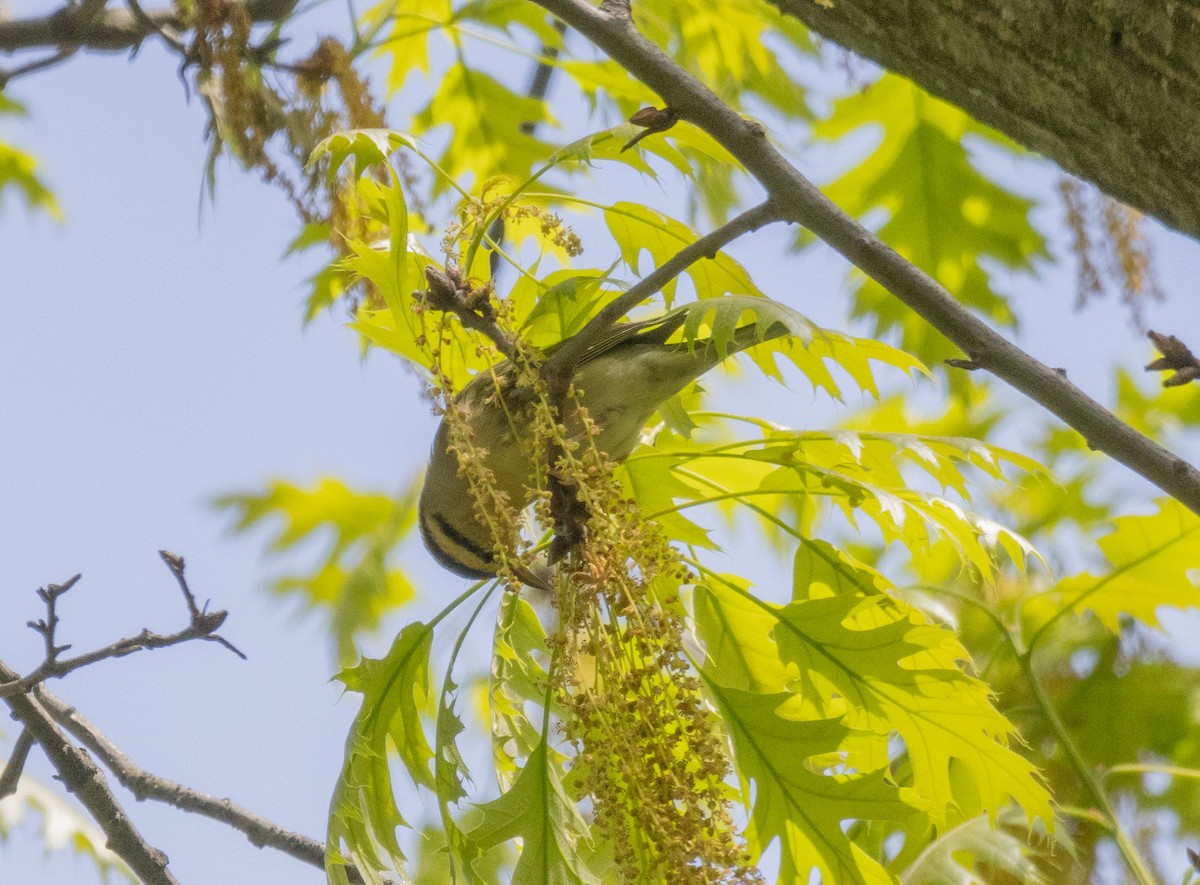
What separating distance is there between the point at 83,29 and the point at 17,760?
1289mm

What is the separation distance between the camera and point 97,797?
1548 mm

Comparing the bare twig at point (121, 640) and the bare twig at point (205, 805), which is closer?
the bare twig at point (121, 640)

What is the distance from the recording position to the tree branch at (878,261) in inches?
51.6

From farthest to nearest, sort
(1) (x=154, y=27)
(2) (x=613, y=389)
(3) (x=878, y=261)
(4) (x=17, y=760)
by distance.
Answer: (1) (x=154, y=27)
(2) (x=613, y=389)
(4) (x=17, y=760)
(3) (x=878, y=261)

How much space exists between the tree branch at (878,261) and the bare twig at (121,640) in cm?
83

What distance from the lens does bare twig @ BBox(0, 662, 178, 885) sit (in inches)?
60.5

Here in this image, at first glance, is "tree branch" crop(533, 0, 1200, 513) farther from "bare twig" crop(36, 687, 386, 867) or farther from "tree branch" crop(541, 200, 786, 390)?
"bare twig" crop(36, 687, 386, 867)

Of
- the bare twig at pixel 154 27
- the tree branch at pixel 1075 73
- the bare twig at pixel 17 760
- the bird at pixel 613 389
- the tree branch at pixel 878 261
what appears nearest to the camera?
the tree branch at pixel 1075 73

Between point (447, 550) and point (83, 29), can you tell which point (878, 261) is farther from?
point (83, 29)

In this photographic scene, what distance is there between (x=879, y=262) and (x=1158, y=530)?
876 mm

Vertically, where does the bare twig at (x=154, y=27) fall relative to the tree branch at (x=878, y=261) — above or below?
above

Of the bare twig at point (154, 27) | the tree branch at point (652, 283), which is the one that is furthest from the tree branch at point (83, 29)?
the tree branch at point (652, 283)

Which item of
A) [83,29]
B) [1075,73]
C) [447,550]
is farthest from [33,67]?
[1075,73]

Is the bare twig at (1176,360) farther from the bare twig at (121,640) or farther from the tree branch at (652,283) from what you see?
the bare twig at (121,640)
